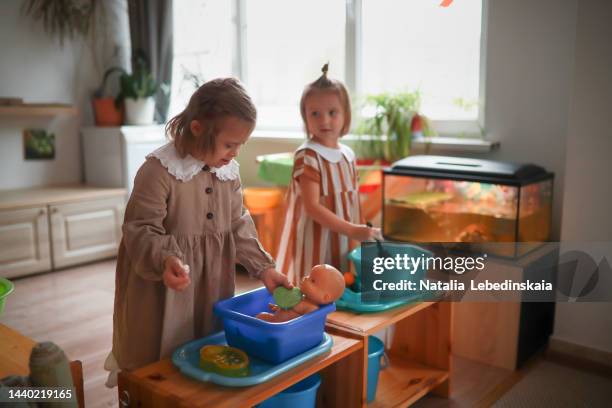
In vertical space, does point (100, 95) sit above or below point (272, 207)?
above

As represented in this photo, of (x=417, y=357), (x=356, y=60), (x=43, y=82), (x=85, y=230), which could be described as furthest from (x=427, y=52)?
(x=43, y=82)

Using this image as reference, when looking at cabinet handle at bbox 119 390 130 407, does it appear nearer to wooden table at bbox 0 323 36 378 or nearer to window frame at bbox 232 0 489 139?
wooden table at bbox 0 323 36 378

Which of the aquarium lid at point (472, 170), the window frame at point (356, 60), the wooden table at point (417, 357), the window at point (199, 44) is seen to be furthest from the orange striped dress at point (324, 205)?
the window at point (199, 44)

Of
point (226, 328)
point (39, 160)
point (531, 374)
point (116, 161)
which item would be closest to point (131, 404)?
point (226, 328)

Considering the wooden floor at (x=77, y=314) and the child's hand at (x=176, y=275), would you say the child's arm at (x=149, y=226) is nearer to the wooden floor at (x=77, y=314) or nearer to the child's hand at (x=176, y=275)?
the child's hand at (x=176, y=275)

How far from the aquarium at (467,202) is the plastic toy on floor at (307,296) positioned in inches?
42.2

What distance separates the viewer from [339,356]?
142cm

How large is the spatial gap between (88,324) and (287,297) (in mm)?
1673

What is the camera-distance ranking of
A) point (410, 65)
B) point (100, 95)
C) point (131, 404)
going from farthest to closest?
point (100, 95) < point (410, 65) < point (131, 404)

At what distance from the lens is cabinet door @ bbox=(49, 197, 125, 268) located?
366 cm

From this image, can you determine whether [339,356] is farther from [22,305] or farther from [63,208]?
[63,208]

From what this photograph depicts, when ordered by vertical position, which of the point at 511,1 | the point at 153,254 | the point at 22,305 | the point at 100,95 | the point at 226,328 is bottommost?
the point at 22,305

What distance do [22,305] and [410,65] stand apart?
240 cm

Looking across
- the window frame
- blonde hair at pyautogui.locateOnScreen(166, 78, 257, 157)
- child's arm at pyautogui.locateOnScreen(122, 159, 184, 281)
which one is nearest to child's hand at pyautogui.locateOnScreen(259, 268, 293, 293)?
child's arm at pyautogui.locateOnScreen(122, 159, 184, 281)
